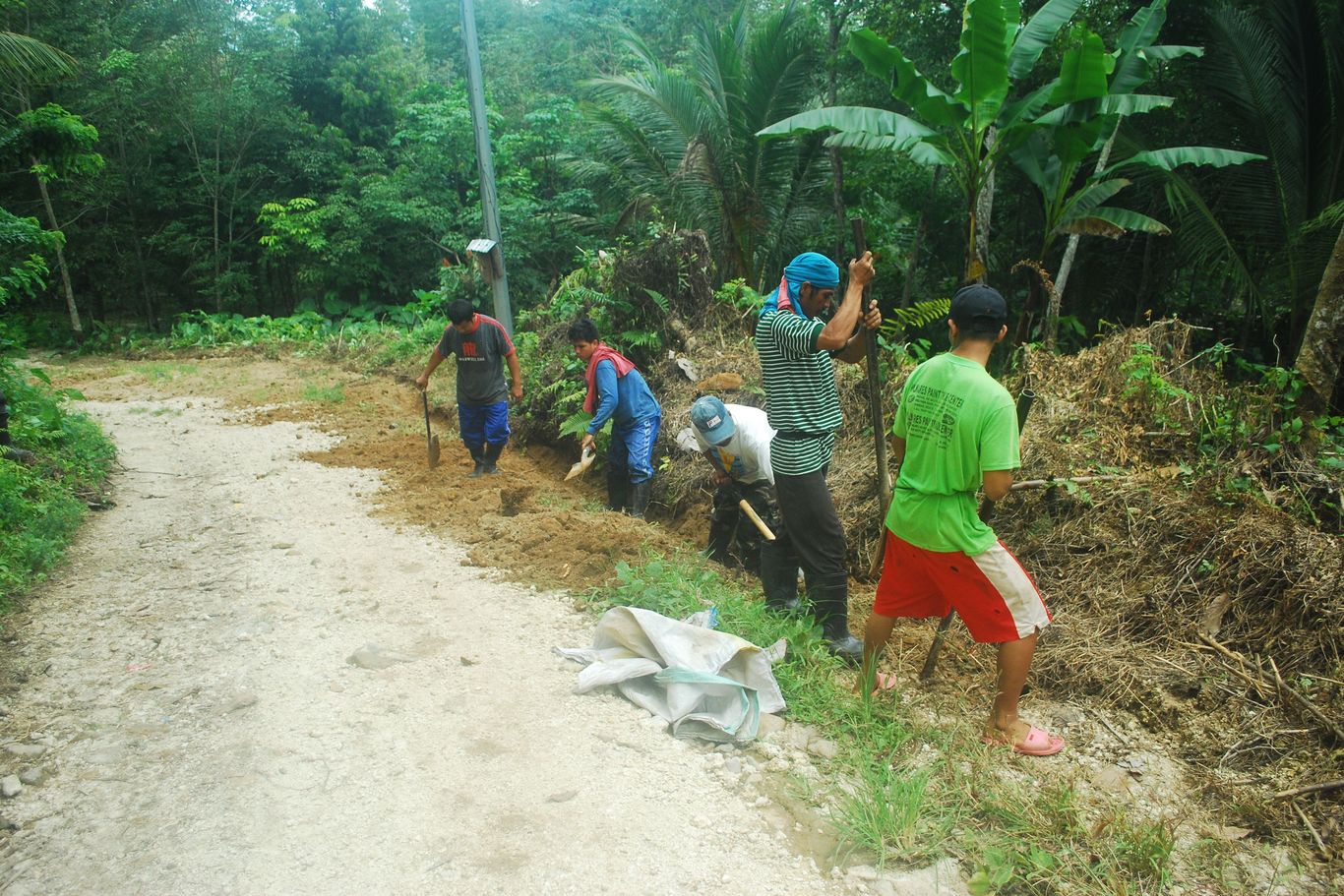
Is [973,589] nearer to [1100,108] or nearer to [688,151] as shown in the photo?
[1100,108]

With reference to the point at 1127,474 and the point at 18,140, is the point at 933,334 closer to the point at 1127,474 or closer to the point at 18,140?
the point at 1127,474

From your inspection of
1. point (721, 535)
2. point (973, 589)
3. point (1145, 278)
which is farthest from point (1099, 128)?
point (1145, 278)

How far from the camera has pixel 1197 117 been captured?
1082 cm

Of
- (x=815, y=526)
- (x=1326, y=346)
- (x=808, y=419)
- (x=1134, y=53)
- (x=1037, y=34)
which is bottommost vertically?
(x=815, y=526)

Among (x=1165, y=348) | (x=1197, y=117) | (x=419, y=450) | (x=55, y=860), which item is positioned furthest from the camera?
(x=1197, y=117)

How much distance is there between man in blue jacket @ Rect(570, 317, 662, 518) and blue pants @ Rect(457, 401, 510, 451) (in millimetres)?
1190

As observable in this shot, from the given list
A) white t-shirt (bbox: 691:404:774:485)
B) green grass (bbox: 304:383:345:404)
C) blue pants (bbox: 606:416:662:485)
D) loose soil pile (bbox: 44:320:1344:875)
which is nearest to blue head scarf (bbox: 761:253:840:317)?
white t-shirt (bbox: 691:404:774:485)

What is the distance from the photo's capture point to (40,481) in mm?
6648

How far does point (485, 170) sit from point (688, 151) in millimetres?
3822

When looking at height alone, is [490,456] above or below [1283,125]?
below

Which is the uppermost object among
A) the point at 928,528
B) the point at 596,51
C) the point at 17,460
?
the point at 596,51

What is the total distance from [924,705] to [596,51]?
26599mm

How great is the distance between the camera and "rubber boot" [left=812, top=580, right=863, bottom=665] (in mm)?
4188

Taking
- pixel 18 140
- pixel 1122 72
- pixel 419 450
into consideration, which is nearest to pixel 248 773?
pixel 419 450
